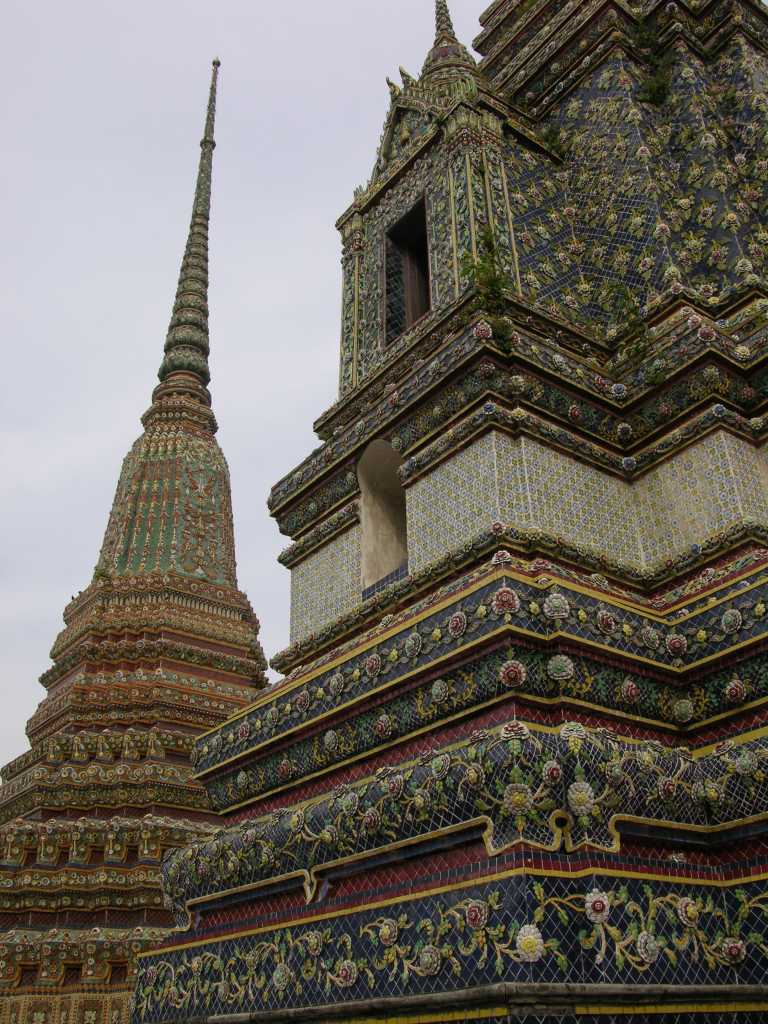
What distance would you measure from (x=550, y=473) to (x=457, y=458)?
625mm

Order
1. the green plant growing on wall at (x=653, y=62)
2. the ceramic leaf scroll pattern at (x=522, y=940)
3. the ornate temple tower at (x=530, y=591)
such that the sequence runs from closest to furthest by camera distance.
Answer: the ceramic leaf scroll pattern at (x=522, y=940) → the ornate temple tower at (x=530, y=591) → the green plant growing on wall at (x=653, y=62)

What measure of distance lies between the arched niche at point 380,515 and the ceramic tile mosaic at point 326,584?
0.29 feet

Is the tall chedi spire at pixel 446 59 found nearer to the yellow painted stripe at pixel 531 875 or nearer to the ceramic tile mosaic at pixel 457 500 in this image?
the ceramic tile mosaic at pixel 457 500

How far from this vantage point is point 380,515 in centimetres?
756

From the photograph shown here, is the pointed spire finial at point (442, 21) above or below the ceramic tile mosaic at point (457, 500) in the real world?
above

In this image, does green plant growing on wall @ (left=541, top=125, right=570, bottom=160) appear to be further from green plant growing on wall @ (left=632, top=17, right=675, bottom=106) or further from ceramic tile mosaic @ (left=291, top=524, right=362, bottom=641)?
ceramic tile mosaic @ (left=291, top=524, right=362, bottom=641)

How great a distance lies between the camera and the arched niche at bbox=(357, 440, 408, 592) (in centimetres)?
726

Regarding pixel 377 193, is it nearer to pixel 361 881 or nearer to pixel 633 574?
pixel 633 574

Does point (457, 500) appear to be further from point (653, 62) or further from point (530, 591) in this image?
point (653, 62)

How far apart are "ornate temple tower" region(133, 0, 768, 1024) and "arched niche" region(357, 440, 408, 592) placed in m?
0.03

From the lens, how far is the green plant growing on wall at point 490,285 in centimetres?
648

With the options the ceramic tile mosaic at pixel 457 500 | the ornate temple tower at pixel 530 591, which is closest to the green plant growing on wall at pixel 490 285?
the ornate temple tower at pixel 530 591

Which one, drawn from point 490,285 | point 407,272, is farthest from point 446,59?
point 490,285

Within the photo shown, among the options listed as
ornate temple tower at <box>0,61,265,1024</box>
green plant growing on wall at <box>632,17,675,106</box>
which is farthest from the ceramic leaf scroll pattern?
ornate temple tower at <box>0,61,265,1024</box>
